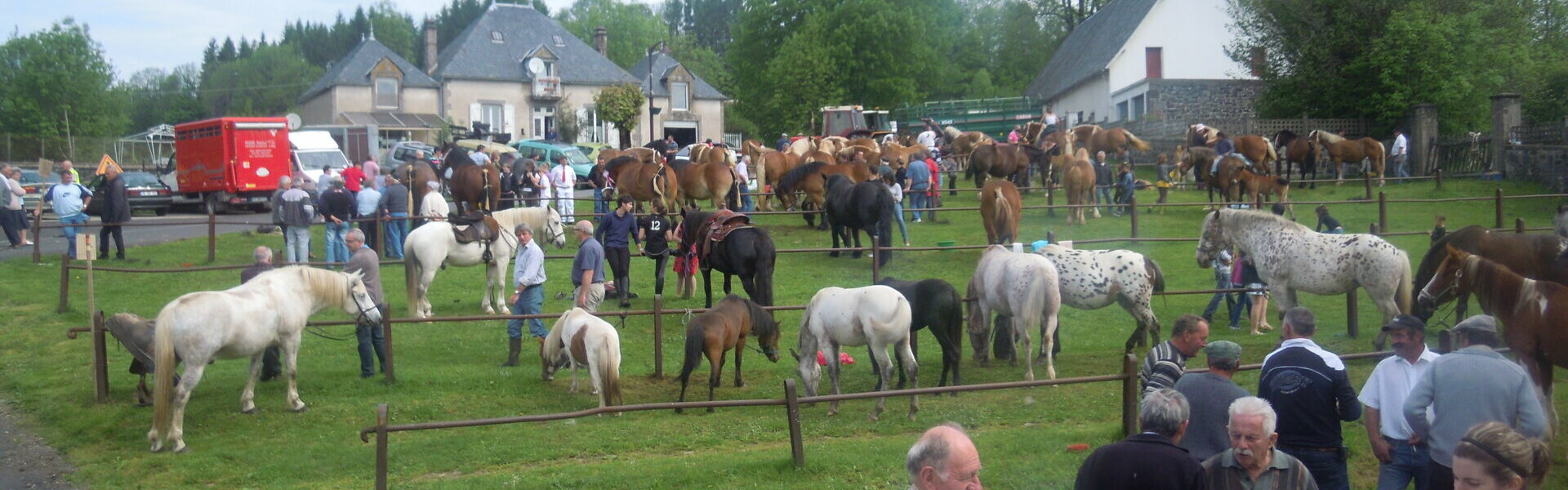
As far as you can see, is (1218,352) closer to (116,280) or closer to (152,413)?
(152,413)

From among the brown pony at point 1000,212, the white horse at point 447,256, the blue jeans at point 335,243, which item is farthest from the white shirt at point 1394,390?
the blue jeans at point 335,243

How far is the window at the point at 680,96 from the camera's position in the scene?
62250mm

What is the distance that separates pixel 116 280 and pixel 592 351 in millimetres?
10881

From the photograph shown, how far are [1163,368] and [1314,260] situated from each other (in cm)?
713

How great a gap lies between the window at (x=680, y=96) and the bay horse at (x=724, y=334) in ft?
167

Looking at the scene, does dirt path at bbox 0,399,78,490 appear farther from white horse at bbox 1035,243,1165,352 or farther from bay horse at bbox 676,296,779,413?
white horse at bbox 1035,243,1165,352

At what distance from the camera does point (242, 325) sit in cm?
1082

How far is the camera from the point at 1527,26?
34812 millimetres

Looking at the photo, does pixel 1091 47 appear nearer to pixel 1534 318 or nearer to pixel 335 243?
pixel 335 243

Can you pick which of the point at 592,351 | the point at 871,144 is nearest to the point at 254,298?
the point at 592,351

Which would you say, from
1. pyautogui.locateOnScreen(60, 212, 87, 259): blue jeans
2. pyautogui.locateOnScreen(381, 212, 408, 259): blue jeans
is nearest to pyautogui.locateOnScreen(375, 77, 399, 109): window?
pyautogui.locateOnScreen(60, 212, 87, 259): blue jeans

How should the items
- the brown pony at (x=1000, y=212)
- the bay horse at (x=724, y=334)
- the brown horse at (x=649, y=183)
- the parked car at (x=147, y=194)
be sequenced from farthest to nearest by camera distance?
the parked car at (x=147, y=194) → the brown horse at (x=649, y=183) → the brown pony at (x=1000, y=212) → the bay horse at (x=724, y=334)

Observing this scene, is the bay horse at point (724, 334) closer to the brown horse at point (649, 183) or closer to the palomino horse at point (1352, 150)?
the brown horse at point (649, 183)

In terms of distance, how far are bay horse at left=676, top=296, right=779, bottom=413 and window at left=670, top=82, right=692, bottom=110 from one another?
51018 millimetres
